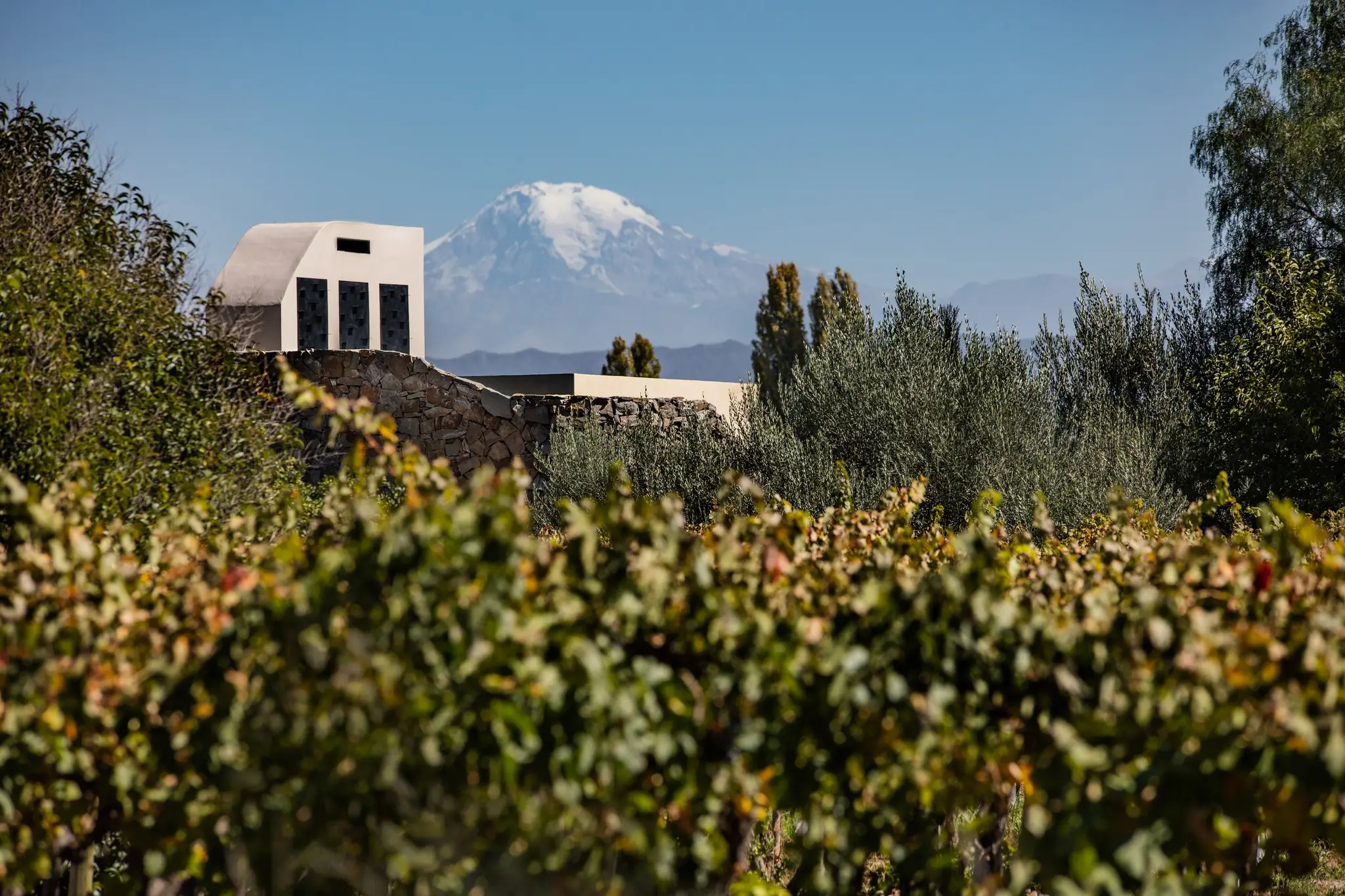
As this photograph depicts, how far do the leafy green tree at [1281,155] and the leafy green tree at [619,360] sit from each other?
60.3 feet

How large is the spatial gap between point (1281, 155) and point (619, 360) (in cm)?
2072

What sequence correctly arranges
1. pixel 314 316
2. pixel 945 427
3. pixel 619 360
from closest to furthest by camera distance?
pixel 945 427 → pixel 314 316 → pixel 619 360

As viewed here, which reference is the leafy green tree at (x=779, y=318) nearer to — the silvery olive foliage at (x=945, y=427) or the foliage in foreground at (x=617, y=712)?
the silvery olive foliage at (x=945, y=427)

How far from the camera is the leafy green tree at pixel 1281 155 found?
1653 cm

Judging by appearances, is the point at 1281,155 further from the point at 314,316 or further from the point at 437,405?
the point at 314,316

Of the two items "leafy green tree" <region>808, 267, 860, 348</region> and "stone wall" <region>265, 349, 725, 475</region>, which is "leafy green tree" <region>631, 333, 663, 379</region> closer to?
"leafy green tree" <region>808, 267, 860, 348</region>

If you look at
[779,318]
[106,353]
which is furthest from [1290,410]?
[779,318]

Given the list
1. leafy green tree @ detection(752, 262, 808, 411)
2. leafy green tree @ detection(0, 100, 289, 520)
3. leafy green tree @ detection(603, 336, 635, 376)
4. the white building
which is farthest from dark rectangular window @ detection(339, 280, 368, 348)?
leafy green tree @ detection(752, 262, 808, 411)

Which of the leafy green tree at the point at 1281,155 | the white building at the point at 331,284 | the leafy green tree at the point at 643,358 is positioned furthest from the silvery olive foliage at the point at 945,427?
the leafy green tree at the point at 643,358

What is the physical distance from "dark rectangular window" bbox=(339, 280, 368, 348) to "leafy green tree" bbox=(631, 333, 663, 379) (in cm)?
1303

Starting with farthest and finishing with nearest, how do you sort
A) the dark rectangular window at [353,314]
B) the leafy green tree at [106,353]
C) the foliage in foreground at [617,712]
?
1. the dark rectangular window at [353,314]
2. the leafy green tree at [106,353]
3. the foliage in foreground at [617,712]

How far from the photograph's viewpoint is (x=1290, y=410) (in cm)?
1101

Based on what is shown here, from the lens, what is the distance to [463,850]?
1.79 metres

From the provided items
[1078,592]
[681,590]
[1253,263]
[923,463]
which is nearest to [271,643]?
[681,590]
